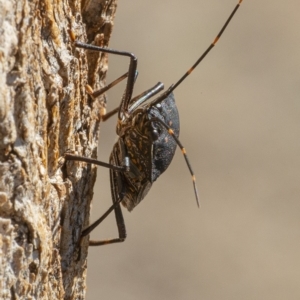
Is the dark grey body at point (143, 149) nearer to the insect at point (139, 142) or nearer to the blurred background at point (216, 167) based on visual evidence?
the insect at point (139, 142)

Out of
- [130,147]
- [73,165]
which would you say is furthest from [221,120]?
[73,165]

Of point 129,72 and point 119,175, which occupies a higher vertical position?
point 129,72

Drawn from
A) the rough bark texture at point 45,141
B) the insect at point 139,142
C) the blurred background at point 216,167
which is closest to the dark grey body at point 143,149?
the insect at point 139,142

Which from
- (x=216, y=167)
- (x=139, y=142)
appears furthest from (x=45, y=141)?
(x=216, y=167)

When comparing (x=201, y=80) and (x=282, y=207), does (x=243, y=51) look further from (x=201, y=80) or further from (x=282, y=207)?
(x=282, y=207)

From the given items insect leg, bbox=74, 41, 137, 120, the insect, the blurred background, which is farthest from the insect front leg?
the blurred background

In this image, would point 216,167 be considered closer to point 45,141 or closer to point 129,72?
point 129,72
